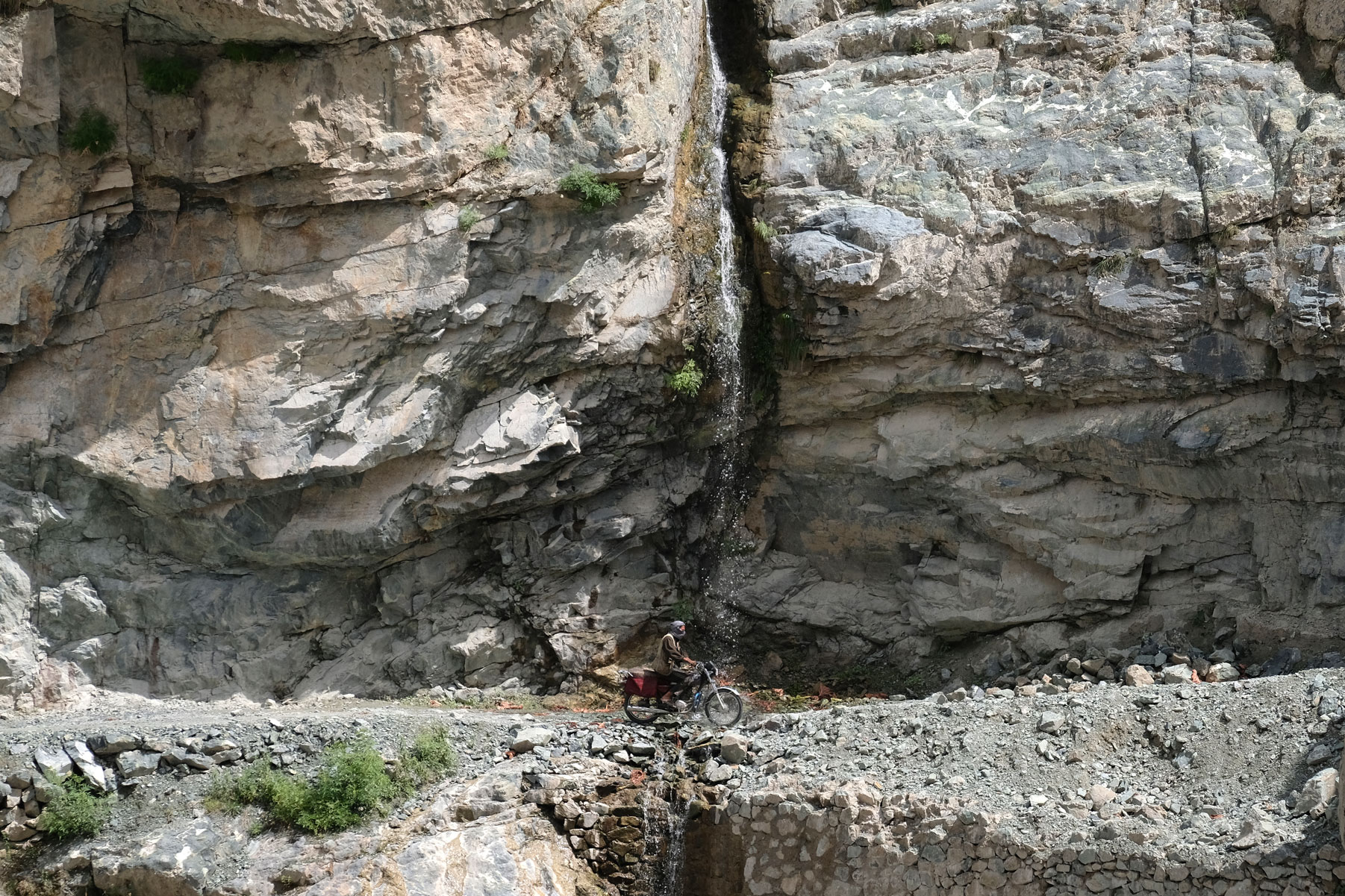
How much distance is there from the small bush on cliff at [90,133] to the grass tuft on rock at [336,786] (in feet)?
21.5

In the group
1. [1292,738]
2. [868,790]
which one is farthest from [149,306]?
[1292,738]

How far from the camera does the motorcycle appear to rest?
12711 millimetres

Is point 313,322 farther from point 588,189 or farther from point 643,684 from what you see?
point 643,684

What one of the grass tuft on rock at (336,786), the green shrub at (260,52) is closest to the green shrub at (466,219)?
the green shrub at (260,52)

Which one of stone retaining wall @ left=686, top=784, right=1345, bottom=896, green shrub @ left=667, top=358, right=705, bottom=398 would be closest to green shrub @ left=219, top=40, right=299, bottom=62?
green shrub @ left=667, top=358, right=705, bottom=398

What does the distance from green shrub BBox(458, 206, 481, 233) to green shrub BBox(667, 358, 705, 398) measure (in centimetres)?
305

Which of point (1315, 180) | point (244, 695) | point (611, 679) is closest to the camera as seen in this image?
point (1315, 180)

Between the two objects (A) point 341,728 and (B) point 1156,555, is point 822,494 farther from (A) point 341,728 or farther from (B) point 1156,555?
(A) point 341,728

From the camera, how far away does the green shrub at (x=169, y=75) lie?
1287cm

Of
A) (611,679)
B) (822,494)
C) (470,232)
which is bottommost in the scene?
(611,679)

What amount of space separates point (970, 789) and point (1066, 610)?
477 cm

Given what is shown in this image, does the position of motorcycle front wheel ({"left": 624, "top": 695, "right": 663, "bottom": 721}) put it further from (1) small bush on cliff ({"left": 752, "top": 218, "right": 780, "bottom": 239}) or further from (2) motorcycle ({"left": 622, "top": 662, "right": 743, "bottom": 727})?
(1) small bush on cliff ({"left": 752, "top": 218, "right": 780, "bottom": 239})

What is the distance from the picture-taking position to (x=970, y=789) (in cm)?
1068

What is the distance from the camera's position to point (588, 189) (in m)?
14.0
